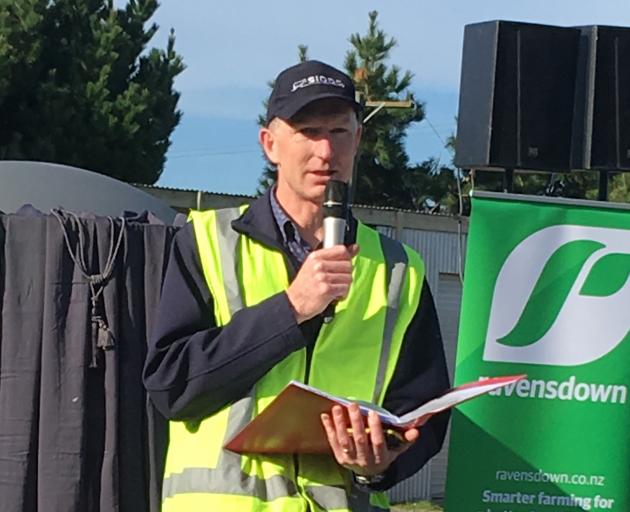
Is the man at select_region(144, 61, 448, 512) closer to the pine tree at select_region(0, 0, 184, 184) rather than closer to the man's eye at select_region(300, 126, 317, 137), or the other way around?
the man's eye at select_region(300, 126, 317, 137)

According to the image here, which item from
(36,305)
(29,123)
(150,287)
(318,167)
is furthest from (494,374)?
(29,123)

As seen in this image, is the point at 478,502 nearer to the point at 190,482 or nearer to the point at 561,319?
the point at 561,319

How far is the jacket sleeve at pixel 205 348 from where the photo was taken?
2438 mm

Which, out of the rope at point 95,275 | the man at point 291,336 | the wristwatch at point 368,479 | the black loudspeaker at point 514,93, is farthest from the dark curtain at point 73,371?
the black loudspeaker at point 514,93

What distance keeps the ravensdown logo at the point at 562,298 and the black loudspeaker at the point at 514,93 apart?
399 millimetres

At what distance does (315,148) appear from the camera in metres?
2.59

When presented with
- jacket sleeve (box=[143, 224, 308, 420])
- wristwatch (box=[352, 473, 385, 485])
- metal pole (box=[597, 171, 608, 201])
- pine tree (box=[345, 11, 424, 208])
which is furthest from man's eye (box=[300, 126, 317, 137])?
pine tree (box=[345, 11, 424, 208])

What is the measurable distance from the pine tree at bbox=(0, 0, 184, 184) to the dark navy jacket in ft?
48.7

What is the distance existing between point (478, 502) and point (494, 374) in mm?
478

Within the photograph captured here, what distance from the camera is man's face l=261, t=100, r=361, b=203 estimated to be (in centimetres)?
258

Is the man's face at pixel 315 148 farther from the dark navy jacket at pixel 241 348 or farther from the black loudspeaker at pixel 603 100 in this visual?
the black loudspeaker at pixel 603 100

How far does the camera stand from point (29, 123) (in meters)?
17.7

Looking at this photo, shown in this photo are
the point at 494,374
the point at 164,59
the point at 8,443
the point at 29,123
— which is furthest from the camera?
the point at 164,59

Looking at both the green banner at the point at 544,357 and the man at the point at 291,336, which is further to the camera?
the green banner at the point at 544,357
